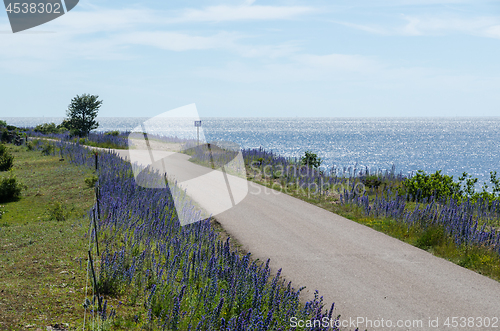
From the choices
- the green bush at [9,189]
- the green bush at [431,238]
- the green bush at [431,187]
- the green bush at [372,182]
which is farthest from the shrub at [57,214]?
the green bush at [372,182]

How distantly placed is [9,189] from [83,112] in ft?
109

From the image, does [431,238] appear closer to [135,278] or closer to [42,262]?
Result: [135,278]

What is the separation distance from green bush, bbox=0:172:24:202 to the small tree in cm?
3165

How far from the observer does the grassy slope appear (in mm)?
4703

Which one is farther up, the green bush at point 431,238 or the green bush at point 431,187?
the green bush at point 431,187

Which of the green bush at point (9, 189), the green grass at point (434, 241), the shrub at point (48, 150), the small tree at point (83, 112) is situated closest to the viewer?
the green grass at point (434, 241)

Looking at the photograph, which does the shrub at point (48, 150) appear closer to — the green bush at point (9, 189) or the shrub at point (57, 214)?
the green bush at point (9, 189)

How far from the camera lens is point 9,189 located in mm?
13336

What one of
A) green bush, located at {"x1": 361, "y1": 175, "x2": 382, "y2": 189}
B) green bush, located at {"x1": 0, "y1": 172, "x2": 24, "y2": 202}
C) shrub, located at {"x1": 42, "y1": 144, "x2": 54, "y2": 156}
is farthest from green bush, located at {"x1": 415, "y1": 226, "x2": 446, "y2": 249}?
shrub, located at {"x1": 42, "y1": 144, "x2": 54, "y2": 156}

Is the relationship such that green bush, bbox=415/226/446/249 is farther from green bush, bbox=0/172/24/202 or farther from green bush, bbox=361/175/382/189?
green bush, bbox=0/172/24/202

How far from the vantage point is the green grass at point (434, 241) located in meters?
7.96

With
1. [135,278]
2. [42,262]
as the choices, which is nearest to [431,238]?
[135,278]

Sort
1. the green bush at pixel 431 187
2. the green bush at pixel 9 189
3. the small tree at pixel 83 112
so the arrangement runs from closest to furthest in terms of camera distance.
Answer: the green bush at pixel 9 189, the green bush at pixel 431 187, the small tree at pixel 83 112

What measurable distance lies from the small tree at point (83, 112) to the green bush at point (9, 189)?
31646 mm
